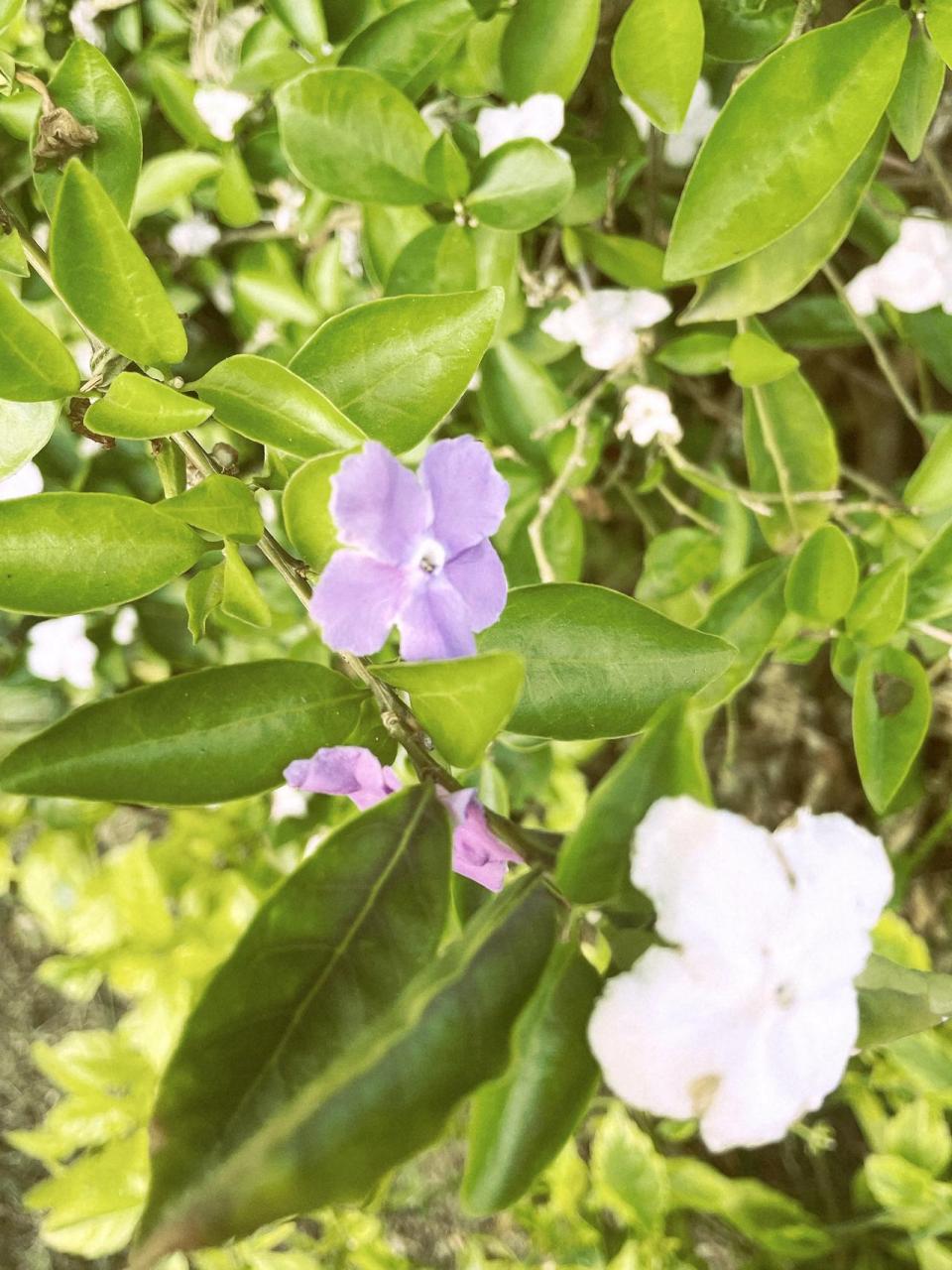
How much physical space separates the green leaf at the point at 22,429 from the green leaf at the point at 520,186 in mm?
358

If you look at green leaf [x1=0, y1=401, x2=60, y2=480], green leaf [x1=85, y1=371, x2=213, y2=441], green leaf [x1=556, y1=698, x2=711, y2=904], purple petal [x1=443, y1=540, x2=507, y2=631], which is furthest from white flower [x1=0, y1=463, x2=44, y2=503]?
green leaf [x1=556, y1=698, x2=711, y2=904]

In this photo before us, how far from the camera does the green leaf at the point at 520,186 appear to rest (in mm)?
702

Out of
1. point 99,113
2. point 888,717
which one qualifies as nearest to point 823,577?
point 888,717

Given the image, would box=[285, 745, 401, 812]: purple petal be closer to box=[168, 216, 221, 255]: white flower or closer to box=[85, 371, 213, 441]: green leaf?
box=[85, 371, 213, 441]: green leaf

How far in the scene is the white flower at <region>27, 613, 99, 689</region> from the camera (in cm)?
109

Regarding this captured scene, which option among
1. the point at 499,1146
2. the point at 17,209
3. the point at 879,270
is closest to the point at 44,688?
the point at 17,209

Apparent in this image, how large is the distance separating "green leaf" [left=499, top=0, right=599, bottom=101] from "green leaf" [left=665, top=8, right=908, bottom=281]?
187 mm

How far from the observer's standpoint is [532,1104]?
1.42ft

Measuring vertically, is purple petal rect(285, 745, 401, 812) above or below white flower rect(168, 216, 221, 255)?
below

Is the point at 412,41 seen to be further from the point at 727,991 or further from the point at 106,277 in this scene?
the point at 727,991

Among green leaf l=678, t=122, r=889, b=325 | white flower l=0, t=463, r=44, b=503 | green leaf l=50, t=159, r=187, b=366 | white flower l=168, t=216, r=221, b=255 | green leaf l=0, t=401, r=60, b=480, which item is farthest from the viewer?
white flower l=168, t=216, r=221, b=255

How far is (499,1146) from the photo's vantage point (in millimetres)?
433

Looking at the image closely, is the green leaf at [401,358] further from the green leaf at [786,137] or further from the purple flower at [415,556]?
the green leaf at [786,137]

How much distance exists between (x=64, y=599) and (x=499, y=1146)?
0.34m
